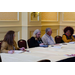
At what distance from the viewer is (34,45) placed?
4852mm

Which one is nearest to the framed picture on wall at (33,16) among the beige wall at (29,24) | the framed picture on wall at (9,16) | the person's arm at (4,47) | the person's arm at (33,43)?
the beige wall at (29,24)

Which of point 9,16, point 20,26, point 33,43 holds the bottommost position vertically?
point 33,43

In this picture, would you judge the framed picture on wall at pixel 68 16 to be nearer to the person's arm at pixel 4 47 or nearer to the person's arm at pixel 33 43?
the person's arm at pixel 33 43

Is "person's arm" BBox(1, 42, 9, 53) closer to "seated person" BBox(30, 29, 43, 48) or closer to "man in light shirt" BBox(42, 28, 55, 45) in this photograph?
"seated person" BBox(30, 29, 43, 48)

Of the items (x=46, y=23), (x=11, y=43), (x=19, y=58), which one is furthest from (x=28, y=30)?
(x=19, y=58)

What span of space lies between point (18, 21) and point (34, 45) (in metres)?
2.71

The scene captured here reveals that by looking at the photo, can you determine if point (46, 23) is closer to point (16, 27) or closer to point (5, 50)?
point (16, 27)

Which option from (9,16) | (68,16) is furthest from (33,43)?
(68,16)

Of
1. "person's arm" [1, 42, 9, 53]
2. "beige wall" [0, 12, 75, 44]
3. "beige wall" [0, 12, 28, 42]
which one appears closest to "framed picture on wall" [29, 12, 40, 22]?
"beige wall" [0, 12, 75, 44]

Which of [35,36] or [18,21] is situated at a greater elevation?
[18,21]

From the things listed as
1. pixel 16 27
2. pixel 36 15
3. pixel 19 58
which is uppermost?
pixel 36 15

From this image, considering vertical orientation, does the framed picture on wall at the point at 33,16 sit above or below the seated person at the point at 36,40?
above

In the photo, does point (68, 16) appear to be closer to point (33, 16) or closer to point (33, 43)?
point (33, 16)

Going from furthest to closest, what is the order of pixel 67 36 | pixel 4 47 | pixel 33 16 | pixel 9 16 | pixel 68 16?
pixel 68 16
pixel 33 16
pixel 9 16
pixel 67 36
pixel 4 47
